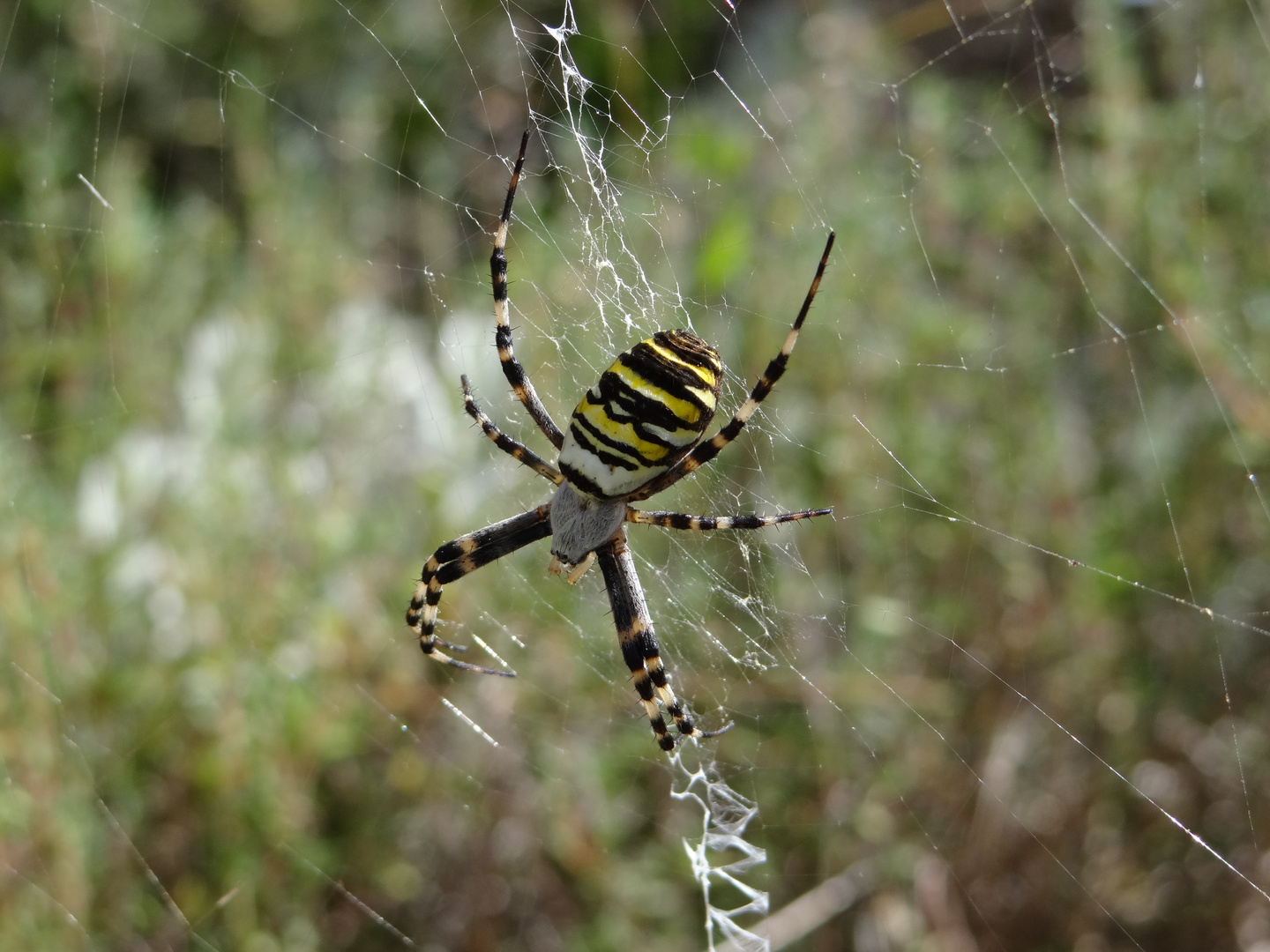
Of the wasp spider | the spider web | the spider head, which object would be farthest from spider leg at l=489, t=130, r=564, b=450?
the spider web

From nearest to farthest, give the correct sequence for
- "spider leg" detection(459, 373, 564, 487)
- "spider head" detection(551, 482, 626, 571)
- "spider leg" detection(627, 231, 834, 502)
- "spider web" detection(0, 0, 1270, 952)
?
1. "spider leg" detection(627, 231, 834, 502)
2. "spider leg" detection(459, 373, 564, 487)
3. "spider head" detection(551, 482, 626, 571)
4. "spider web" detection(0, 0, 1270, 952)

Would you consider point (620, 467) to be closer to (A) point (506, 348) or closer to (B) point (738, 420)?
(B) point (738, 420)

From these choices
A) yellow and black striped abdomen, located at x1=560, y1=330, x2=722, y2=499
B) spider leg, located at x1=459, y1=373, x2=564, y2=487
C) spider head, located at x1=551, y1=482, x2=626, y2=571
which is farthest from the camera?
spider head, located at x1=551, y1=482, x2=626, y2=571

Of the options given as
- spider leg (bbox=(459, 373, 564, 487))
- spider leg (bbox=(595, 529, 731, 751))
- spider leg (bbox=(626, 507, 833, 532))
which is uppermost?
spider leg (bbox=(459, 373, 564, 487))

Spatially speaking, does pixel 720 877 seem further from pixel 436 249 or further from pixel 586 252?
pixel 436 249

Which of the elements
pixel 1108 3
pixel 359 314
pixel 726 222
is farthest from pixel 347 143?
pixel 1108 3

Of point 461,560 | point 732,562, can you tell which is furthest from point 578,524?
point 732,562

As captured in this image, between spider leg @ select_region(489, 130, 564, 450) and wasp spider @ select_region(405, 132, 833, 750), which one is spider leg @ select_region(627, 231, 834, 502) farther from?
spider leg @ select_region(489, 130, 564, 450)
